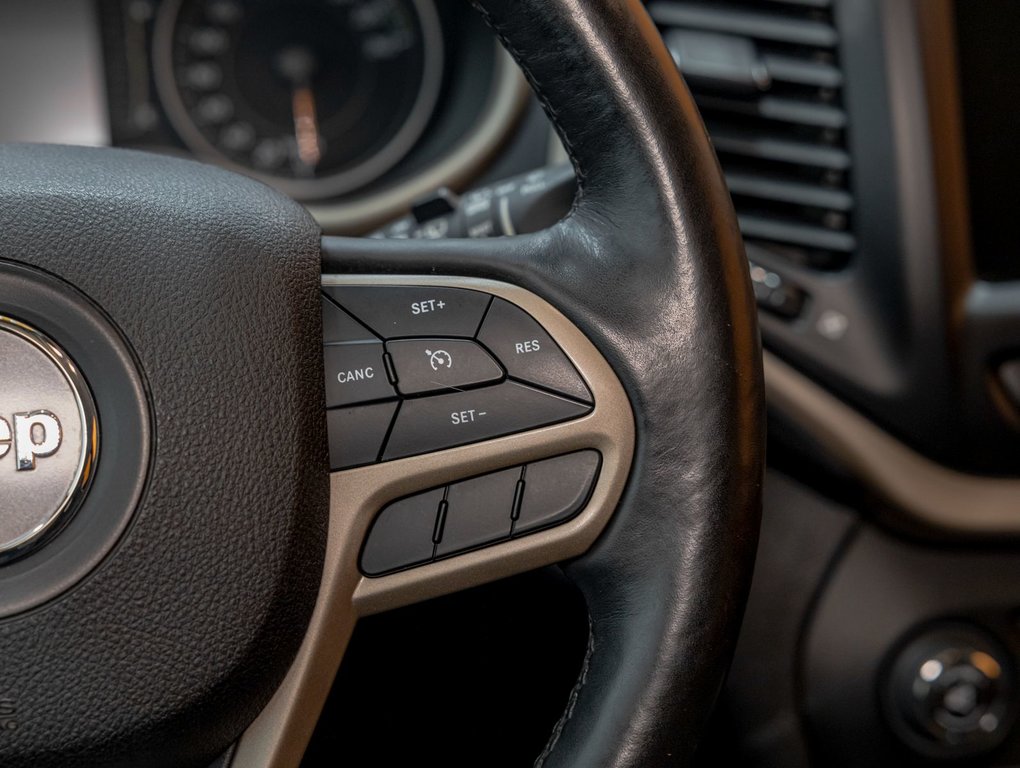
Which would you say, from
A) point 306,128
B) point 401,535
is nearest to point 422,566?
point 401,535

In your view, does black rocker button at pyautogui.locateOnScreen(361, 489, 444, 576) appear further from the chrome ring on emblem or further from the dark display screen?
the dark display screen

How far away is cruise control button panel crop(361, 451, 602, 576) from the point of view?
0.65m

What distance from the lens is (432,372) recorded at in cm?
67

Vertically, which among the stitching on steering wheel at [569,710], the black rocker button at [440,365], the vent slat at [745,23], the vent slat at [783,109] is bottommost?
the stitching on steering wheel at [569,710]

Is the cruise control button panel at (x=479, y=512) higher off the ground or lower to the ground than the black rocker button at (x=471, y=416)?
lower

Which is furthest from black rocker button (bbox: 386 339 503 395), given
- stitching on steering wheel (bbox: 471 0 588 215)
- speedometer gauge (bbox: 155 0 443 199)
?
speedometer gauge (bbox: 155 0 443 199)

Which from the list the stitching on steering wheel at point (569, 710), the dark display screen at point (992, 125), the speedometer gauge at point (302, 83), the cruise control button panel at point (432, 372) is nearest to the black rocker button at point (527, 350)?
the cruise control button panel at point (432, 372)

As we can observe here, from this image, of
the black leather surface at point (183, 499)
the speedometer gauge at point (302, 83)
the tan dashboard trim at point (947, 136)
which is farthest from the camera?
the speedometer gauge at point (302, 83)

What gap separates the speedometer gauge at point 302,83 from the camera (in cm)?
166

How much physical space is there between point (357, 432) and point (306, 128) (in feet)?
3.67

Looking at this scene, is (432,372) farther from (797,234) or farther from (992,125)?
(992,125)

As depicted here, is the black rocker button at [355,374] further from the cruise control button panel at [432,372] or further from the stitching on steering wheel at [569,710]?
the stitching on steering wheel at [569,710]

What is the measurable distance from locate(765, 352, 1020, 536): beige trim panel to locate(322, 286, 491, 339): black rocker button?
0.49 m

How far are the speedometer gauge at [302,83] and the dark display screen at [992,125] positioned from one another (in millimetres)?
806
